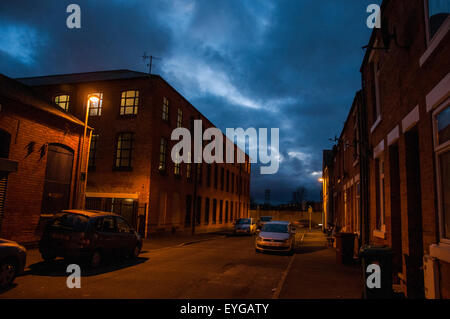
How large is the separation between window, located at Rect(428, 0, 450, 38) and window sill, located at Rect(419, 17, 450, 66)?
32cm

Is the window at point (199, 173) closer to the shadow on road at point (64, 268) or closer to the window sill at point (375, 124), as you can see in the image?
the shadow on road at point (64, 268)

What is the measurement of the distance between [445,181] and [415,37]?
3.20 metres

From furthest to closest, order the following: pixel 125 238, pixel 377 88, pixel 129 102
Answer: pixel 129 102, pixel 125 238, pixel 377 88

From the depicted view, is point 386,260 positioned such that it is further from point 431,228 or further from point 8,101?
point 8,101

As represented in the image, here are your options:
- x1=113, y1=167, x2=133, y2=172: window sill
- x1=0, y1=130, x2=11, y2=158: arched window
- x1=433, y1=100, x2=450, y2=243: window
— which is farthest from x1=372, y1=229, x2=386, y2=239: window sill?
x1=113, y1=167, x2=133, y2=172: window sill

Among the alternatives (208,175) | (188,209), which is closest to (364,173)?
(188,209)

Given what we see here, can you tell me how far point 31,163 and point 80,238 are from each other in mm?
5863

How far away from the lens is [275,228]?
55.1 ft

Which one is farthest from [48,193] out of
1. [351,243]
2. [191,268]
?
[351,243]

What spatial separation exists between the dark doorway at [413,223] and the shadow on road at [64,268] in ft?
26.2

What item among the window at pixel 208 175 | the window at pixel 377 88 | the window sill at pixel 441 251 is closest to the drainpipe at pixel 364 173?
the window at pixel 377 88

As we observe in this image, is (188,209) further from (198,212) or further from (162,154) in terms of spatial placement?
(162,154)

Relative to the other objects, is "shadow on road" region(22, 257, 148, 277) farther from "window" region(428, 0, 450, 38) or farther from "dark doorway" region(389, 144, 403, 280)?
"window" region(428, 0, 450, 38)
